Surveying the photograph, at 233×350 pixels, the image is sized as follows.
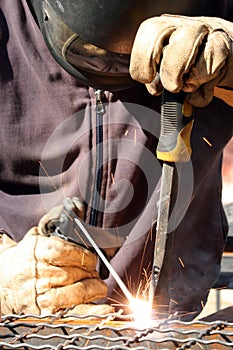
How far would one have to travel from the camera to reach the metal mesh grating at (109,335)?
1346 mm

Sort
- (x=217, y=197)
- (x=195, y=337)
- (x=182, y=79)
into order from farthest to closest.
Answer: (x=217, y=197)
(x=182, y=79)
(x=195, y=337)

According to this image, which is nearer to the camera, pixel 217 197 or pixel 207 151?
pixel 207 151

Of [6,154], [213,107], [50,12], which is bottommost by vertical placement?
[6,154]

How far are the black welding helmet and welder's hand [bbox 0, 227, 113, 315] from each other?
40 cm

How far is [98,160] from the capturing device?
2.09m

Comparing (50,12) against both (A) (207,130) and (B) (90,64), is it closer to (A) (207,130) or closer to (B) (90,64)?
(B) (90,64)

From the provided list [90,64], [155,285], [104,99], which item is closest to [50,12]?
[90,64]

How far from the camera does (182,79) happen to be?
1477mm

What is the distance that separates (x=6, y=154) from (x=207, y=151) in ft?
1.80

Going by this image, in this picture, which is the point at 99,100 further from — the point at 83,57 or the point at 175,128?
the point at 175,128

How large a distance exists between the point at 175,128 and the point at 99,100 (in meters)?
0.57

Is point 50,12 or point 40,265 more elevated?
point 50,12

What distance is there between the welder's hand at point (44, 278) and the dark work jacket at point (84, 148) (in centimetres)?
26

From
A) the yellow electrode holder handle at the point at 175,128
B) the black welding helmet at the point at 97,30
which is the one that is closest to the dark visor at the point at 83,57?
the black welding helmet at the point at 97,30
